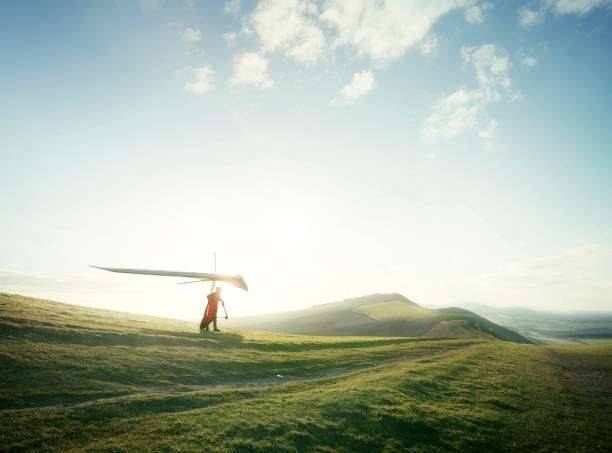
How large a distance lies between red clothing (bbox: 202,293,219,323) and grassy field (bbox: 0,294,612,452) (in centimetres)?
497

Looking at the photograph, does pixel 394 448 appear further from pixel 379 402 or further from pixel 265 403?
pixel 265 403

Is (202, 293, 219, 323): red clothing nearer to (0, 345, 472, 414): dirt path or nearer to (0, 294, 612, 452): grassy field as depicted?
(0, 294, 612, 452): grassy field

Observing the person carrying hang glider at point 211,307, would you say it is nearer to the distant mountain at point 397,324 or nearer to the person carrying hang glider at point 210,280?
the person carrying hang glider at point 210,280

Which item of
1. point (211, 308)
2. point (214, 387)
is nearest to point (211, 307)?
point (211, 308)

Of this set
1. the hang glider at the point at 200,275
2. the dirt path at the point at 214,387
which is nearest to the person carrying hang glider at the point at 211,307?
the hang glider at the point at 200,275

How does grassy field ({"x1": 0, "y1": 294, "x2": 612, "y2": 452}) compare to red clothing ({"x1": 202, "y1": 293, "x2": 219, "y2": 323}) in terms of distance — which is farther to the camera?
red clothing ({"x1": 202, "y1": 293, "x2": 219, "y2": 323})

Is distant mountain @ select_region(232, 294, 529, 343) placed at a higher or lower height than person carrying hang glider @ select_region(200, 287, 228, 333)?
lower

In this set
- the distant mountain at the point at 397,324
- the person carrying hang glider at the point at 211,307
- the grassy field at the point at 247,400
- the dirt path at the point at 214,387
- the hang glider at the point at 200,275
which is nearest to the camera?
the grassy field at the point at 247,400

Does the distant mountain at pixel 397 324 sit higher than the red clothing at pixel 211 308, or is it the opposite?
the red clothing at pixel 211 308

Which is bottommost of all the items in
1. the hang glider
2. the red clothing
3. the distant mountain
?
the distant mountain

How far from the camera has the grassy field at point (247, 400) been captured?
14.7 m

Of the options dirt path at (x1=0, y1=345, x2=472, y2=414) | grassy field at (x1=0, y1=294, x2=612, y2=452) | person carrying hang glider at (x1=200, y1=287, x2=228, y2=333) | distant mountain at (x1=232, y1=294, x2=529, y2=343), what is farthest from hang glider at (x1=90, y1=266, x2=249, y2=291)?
distant mountain at (x1=232, y1=294, x2=529, y2=343)

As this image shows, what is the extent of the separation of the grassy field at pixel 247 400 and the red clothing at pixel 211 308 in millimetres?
4970

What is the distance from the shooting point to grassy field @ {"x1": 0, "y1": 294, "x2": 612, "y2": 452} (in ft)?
48.3
